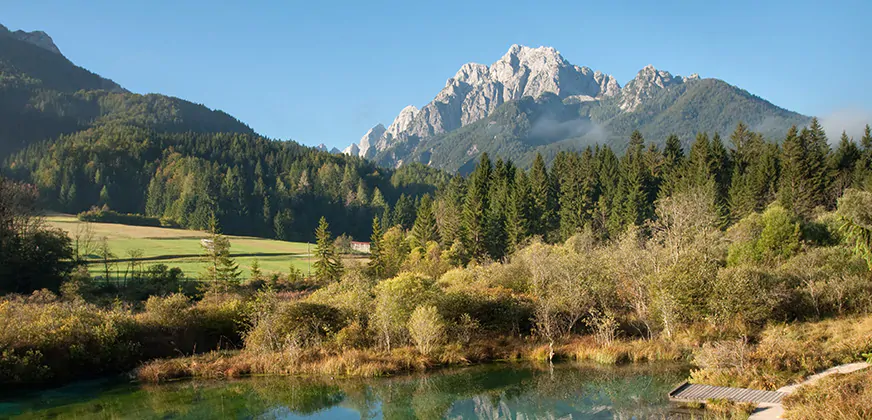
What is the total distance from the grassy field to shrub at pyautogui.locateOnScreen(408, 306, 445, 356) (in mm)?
41438

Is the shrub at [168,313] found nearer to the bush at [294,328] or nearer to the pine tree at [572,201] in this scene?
the bush at [294,328]

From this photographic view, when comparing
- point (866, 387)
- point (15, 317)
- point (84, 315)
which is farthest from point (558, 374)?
point (15, 317)

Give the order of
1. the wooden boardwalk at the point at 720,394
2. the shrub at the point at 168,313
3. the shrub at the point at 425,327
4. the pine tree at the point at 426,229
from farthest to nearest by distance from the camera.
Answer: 1. the pine tree at the point at 426,229
2. the shrub at the point at 168,313
3. the shrub at the point at 425,327
4. the wooden boardwalk at the point at 720,394

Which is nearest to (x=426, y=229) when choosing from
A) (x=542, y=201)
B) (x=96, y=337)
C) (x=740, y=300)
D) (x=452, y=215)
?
(x=452, y=215)

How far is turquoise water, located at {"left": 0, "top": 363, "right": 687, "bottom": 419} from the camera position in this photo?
22562 mm

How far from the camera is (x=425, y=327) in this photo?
30641 millimetres

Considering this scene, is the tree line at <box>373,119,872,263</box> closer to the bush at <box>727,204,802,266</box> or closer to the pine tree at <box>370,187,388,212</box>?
the bush at <box>727,204,802,266</box>

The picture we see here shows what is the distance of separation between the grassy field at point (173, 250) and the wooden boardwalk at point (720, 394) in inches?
2183

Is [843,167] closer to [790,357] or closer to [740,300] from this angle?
[740,300]

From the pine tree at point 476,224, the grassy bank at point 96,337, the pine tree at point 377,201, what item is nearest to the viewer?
the grassy bank at point 96,337

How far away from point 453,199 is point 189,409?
6902 centimetres

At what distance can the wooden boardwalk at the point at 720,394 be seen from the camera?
65.8 feet

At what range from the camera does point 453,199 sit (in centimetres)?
9050

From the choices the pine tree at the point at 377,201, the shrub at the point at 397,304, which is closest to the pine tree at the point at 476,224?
the shrub at the point at 397,304
